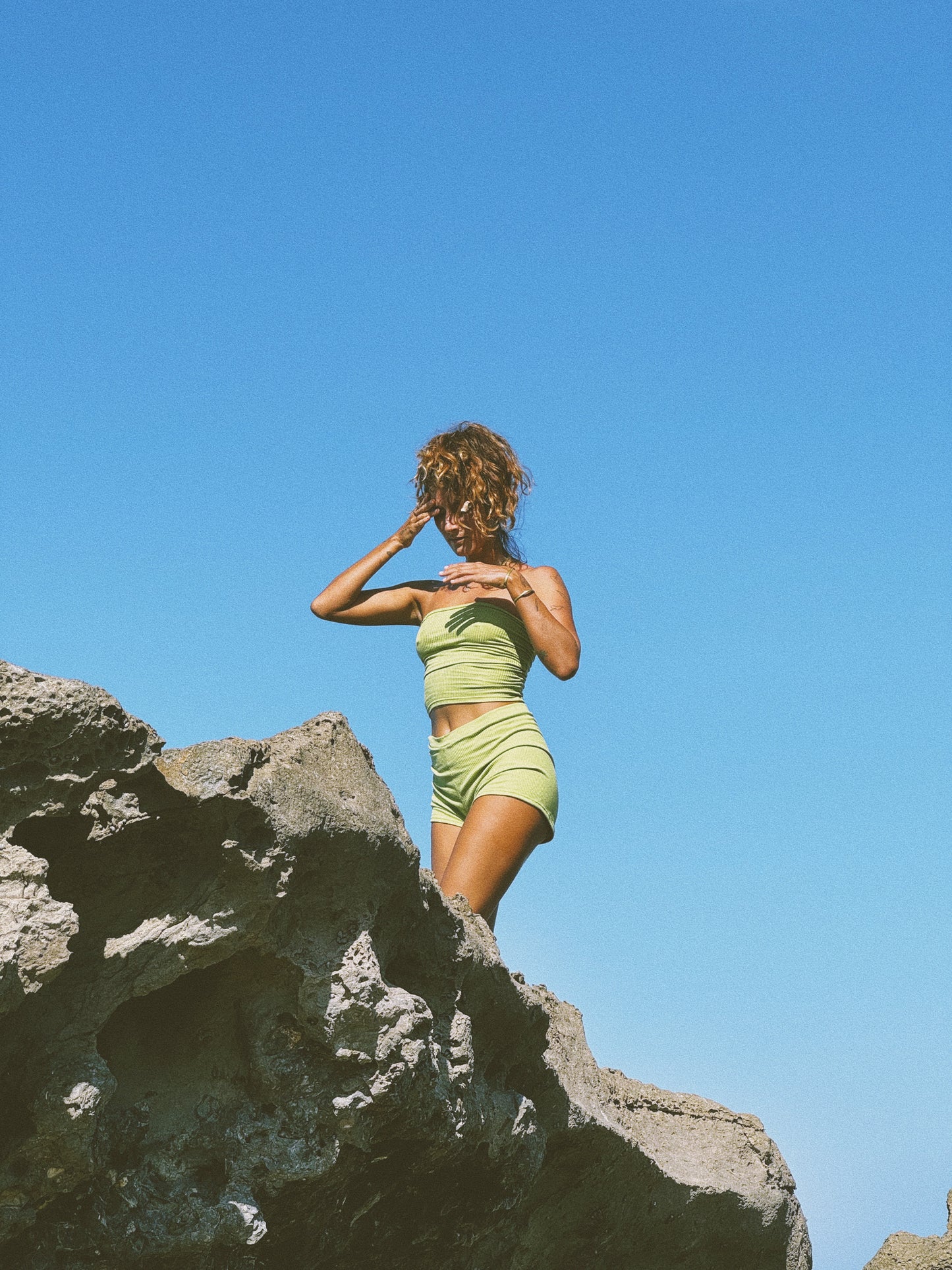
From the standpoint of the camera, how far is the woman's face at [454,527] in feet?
21.4

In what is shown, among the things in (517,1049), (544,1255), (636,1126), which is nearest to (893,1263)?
(636,1126)

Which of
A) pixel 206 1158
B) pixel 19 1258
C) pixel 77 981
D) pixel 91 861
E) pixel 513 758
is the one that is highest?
pixel 513 758

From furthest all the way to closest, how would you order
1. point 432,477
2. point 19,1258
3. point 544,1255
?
1. point 432,477
2. point 544,1255
3. point 19,1258

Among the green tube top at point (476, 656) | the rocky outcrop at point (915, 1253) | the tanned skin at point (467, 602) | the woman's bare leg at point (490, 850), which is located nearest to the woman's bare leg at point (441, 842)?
the tanned skin at point (467, 602)

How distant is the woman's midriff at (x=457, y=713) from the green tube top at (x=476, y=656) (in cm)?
2

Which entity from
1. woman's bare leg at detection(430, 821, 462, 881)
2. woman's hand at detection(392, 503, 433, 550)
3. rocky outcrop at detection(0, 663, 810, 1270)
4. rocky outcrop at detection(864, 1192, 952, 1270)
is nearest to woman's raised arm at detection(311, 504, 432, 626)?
woman's hand at detection(392, 503, 433, 550)

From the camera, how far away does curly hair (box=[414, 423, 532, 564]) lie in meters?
6.50

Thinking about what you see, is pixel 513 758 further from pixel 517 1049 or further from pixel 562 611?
pixel 517 1049

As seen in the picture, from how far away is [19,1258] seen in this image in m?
3.66

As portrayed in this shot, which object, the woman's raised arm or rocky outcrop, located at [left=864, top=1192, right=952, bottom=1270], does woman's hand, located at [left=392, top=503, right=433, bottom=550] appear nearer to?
the woman's raised arm

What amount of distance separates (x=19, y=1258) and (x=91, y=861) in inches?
42.0

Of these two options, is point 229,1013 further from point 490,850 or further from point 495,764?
point 495,764

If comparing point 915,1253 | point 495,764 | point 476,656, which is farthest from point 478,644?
point 915,1253

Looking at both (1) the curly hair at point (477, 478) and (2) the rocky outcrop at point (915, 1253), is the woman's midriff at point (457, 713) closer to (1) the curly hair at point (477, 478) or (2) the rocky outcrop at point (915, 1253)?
(1) the curly hair at point (477, 478)
